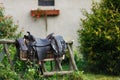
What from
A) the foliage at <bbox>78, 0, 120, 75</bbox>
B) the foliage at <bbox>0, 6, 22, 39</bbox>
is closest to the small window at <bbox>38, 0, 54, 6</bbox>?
the foliage at <bbox>0, 6, 22, 39</bbox>

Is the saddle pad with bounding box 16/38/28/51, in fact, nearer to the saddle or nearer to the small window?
the saddle

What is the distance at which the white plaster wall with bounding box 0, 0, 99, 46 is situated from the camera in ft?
44.6

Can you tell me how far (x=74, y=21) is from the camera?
13859mm

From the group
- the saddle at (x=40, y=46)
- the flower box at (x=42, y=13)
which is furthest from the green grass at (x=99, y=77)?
the flower box at (x=42, y=13)

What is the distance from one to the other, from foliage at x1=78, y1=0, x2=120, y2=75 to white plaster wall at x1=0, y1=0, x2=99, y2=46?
7.34ft

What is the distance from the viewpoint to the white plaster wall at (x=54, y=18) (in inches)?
535

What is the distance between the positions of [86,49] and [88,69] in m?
0.70

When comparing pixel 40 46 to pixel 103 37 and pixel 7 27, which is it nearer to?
pixel 103 37

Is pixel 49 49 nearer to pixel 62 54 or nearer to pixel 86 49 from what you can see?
pixel 62 54

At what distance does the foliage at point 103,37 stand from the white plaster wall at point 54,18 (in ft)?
7.34

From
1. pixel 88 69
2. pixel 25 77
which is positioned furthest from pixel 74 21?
pixel 25 77

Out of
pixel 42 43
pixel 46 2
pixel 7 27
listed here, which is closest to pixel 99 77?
pixel 42 43

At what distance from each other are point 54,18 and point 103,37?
2911 mm

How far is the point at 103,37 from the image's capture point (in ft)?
36.6
